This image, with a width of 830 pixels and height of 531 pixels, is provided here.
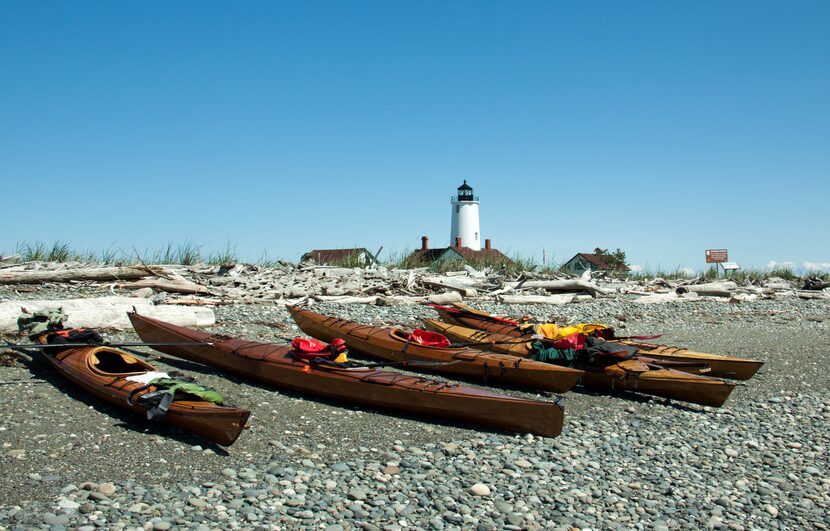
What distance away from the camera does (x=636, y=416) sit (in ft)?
25.9

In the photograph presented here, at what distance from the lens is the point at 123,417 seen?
621 cm

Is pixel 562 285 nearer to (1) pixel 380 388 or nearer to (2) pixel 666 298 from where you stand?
(2) pixel 666 298

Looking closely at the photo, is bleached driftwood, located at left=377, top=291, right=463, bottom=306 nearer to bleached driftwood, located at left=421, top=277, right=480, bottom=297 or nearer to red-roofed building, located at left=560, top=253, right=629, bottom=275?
bleached driftwood, located at left=421, top=277, right=480, bottom=297

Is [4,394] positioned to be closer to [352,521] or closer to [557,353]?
[352,521]

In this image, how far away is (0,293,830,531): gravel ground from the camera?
15.8 ft

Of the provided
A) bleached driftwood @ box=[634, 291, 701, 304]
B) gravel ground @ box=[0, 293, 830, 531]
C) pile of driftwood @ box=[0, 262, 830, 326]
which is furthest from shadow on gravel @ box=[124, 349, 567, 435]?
bleached driftwood @ box=[634, 291, 701, 304]

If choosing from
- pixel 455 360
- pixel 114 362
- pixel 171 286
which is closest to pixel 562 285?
pixel 171 286

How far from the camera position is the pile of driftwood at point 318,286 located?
13.6 metres

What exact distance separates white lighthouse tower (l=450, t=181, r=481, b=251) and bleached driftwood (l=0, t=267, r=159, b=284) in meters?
38.5

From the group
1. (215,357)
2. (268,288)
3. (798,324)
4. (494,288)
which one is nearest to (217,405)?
(215,357)

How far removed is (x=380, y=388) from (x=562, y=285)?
486 inches

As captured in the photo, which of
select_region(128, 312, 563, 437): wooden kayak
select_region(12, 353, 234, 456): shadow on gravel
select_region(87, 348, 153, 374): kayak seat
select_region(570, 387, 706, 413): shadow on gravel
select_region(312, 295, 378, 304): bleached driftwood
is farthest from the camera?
select_region(312, 295, 378, 304): bleached driftwood

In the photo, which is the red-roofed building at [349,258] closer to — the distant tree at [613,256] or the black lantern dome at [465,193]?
the distant tree at [613,256]

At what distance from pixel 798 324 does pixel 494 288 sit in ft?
24.2
